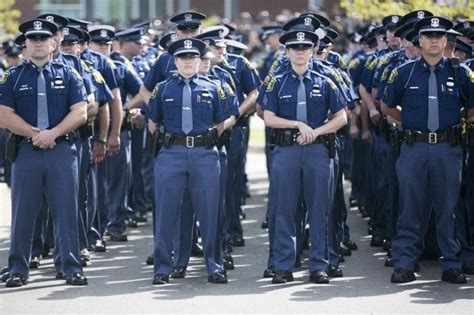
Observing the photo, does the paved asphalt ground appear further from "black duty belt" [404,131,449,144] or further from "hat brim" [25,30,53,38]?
"hat brim" [25,30,53,38]

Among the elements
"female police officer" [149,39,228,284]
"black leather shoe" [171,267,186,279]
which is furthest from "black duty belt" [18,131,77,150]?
"black leather shoe" [171,267,186,279]

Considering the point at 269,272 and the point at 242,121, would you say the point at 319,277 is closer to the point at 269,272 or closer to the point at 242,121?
the point at 269,272

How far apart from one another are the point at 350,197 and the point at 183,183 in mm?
6449

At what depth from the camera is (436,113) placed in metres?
12.4

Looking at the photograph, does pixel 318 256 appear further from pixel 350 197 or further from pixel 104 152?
pixel 350 197

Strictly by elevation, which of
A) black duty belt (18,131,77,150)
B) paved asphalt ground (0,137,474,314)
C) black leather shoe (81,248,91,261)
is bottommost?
paved asphalt ground (0,137,474,314)

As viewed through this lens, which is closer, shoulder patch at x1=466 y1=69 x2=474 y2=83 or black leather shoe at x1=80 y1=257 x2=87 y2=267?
shoulder patch at x1=466 y1=69 x2=474 y2=83

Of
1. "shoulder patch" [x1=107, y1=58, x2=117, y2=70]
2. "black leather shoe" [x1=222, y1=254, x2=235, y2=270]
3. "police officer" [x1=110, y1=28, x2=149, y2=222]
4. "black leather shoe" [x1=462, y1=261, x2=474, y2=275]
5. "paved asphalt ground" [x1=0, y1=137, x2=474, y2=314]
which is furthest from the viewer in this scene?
"police officer" [x1=110, y1=28, x2=149, y2=222]

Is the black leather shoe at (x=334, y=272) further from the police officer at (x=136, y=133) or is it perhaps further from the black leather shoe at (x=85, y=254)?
the police officer at (x=136, y=133)

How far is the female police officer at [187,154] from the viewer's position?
12508 millimetres

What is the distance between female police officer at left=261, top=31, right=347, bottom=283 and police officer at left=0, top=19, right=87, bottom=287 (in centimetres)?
180

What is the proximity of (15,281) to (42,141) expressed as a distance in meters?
1.30

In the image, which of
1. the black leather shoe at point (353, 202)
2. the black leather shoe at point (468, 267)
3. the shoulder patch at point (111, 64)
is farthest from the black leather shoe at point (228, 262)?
the black leather shoe at point (353, 202)

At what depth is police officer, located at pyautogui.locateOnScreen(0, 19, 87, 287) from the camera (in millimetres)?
12227
